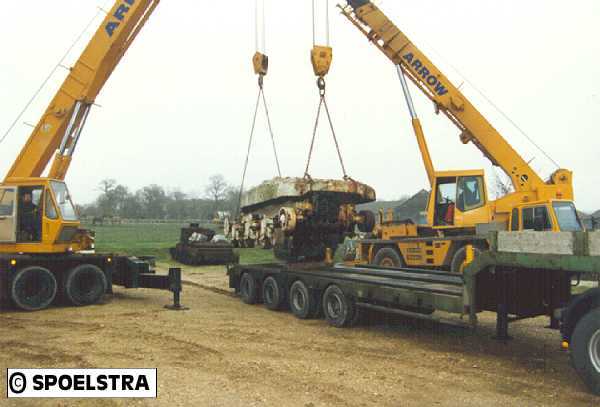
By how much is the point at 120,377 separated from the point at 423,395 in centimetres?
363

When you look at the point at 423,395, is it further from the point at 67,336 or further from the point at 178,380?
the point at 67,336

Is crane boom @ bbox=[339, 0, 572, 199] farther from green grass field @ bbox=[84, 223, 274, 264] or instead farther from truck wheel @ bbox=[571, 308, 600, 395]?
truck wheel @ bbox=[571, 308, 600, 395]

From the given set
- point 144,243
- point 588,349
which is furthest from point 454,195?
point 144,243

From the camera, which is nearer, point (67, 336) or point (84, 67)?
point (67, 336)

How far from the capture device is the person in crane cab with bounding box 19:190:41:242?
12.6m

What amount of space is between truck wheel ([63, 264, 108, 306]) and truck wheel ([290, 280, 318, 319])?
471cm

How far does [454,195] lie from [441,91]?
150 inches

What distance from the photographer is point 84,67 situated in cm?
1389

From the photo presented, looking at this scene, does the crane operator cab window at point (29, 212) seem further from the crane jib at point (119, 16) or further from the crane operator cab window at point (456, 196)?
the crane operator cab window at point (456, 196)

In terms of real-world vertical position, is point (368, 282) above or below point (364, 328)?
above

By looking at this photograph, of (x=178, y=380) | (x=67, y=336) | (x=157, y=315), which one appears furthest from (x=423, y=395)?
(x=157, y=315)

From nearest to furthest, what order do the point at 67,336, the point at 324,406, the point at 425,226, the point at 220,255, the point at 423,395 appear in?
the point at 324,406
the point at 423,395
the point at 67,336
the point at 425,226
the point at 220,255

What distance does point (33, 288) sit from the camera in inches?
492


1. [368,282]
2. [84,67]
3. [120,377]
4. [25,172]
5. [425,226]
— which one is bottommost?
[120,377]
